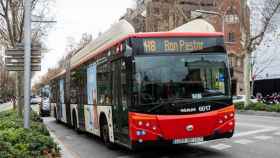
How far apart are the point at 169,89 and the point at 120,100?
1365 mm

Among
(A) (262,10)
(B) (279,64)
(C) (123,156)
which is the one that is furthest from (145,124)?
(B) (279,64)

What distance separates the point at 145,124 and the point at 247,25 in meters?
23.7

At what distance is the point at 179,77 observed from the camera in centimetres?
980

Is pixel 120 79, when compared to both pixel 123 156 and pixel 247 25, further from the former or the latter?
pixel 247 25

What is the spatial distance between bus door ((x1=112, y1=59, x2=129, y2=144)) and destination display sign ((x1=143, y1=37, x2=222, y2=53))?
71 cm

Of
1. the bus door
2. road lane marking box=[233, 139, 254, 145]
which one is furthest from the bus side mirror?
road lane marking box=[233, 139, 254, 145]

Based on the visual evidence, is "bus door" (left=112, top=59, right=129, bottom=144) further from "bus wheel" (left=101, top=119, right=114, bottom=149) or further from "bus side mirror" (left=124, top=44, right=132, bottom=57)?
"bus wheel" (left=101, top=119, right=114, bottom=149)

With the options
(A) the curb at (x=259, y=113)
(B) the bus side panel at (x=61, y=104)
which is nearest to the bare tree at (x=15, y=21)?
(B) the bus side panel at (x=61, y=104)

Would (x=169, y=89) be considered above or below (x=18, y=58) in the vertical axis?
below

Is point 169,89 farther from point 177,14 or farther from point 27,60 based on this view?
point 177,14

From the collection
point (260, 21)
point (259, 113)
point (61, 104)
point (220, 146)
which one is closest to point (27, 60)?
point (220, 146)

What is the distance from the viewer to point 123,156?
11266mm

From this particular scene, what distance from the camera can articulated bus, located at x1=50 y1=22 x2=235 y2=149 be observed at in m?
9.62

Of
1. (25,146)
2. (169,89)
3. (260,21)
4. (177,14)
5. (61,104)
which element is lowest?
(25,146)
